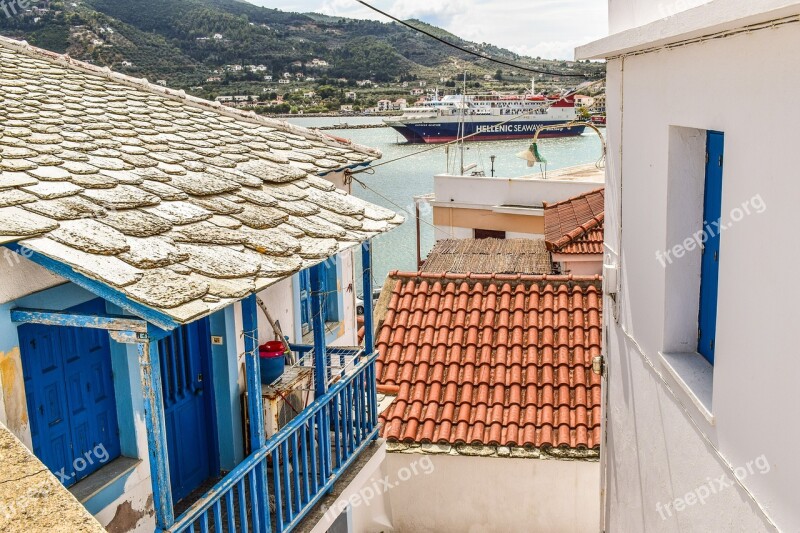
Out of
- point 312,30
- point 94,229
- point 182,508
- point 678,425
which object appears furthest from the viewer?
point 312,30

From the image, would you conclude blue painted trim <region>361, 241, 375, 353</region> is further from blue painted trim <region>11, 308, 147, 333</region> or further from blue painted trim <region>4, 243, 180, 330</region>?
blue painted trim <region>4, 243, 180, 330</region>

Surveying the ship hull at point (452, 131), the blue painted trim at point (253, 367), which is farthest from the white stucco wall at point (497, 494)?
the ship hull at point (452, 131)

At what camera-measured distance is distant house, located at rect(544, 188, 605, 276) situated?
500 inches

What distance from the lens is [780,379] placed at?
11.2 ft

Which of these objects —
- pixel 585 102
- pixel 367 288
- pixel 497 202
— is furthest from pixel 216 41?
pixel 367 288

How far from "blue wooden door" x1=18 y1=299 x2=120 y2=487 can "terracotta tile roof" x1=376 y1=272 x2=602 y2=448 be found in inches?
153

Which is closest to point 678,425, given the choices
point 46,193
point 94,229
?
point 94,229

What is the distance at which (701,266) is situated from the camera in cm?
510

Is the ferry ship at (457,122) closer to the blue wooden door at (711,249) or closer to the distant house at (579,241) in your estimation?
the distant house at (579,241)

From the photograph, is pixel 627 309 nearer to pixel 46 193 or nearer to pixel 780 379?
pixel 780 379

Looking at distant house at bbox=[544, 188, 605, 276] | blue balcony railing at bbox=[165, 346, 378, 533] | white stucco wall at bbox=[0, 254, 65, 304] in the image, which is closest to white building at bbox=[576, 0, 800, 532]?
blue balcony railing at bbox=[165, 346, 378, 533]

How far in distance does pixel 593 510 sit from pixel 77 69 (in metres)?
7.37

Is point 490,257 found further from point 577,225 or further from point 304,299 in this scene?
point 304,299

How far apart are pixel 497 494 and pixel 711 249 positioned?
4640 mm
